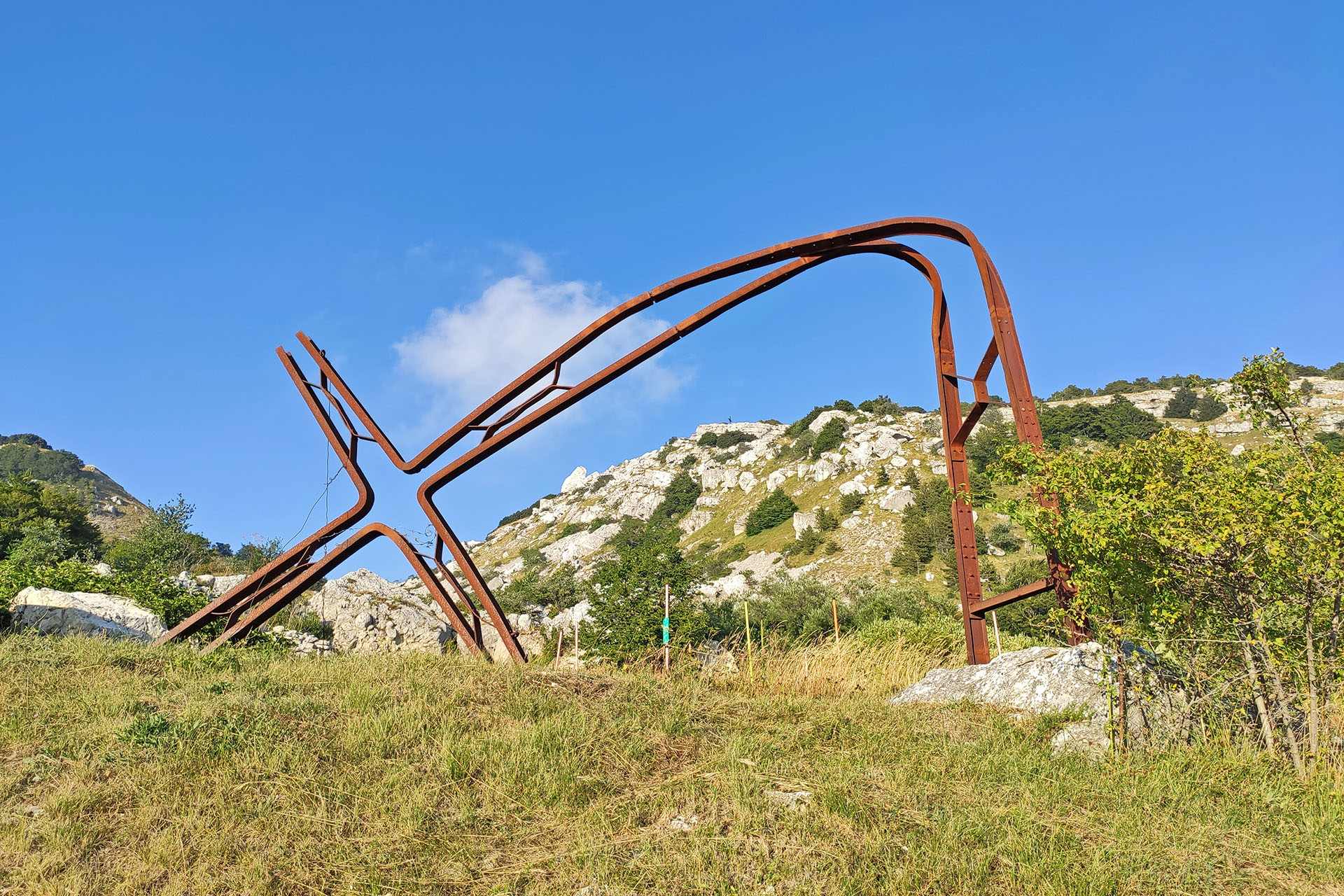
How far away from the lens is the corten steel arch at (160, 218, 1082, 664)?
8242 mm

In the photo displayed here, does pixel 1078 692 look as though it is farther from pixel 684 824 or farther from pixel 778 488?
pixel 778 488

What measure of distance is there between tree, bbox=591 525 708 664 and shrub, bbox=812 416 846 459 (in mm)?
57345

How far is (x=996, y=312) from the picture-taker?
27.0 feet

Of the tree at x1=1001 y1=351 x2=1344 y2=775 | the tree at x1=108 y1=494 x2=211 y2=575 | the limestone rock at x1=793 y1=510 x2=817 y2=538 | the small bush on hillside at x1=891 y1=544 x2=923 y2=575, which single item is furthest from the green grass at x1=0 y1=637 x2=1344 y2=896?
the limestone rock at x1=793 y1=510 x2=817 y2=538

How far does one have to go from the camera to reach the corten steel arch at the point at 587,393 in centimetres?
824

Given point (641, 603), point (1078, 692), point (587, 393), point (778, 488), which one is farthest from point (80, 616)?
point (778, 488)

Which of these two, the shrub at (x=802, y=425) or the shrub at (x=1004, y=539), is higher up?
the shrub at (x=802, y=425)

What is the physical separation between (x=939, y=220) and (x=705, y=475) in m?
80.5

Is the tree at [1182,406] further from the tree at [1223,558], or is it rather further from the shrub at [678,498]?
the tree at [1223,558]

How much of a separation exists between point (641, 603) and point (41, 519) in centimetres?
2785

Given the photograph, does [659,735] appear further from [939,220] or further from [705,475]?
[705,475]

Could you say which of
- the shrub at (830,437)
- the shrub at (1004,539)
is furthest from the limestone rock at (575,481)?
the shrub at (1004,539)

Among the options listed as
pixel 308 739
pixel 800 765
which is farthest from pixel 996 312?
pixel 308 739

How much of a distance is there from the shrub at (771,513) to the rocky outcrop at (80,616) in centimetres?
5807
